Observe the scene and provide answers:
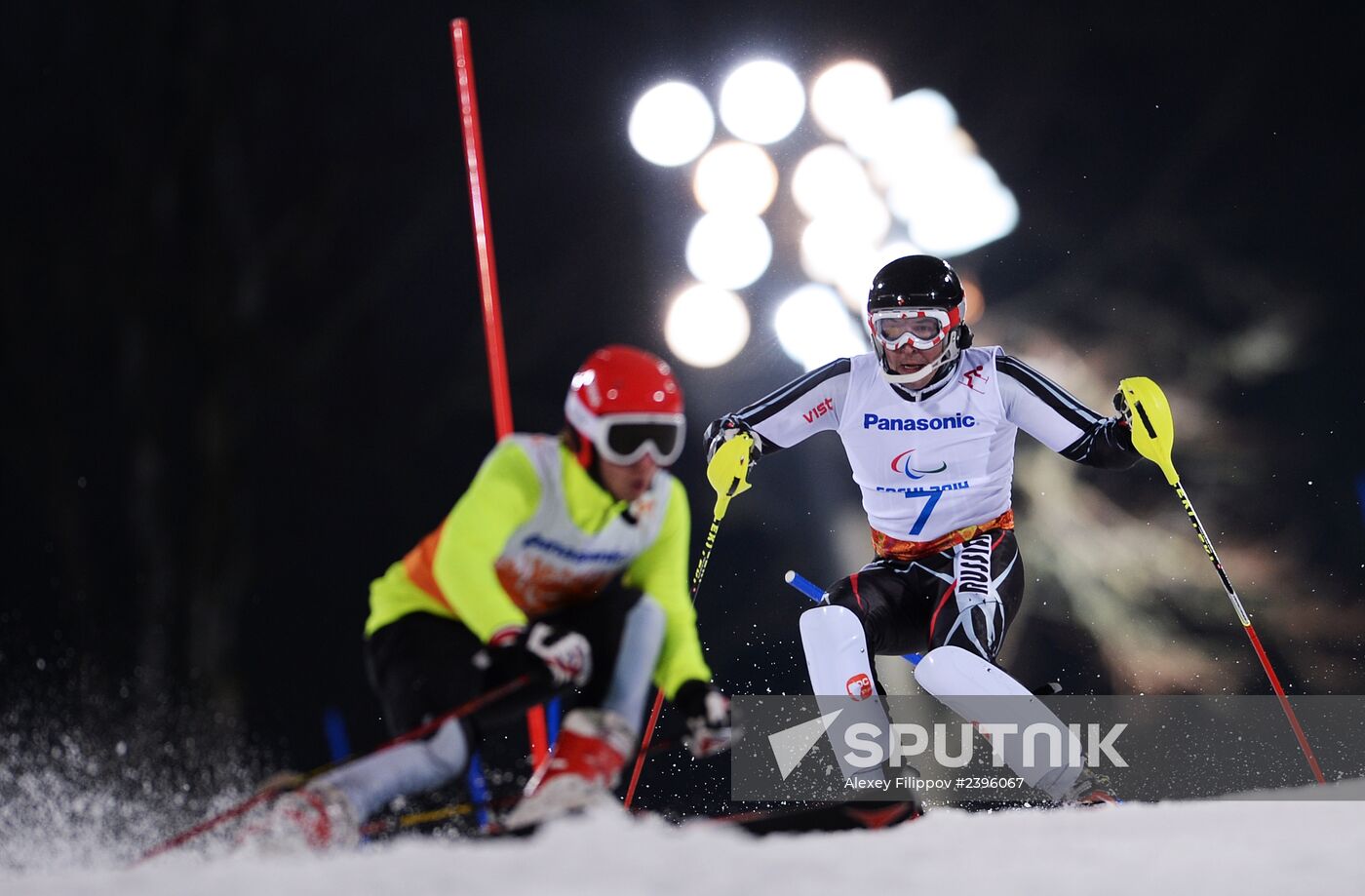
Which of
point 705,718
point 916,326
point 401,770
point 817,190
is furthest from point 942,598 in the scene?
point 817,190

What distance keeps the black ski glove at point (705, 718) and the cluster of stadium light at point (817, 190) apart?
2.39 m

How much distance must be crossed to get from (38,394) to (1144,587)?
4.26 meters

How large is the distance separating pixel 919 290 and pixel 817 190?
184 centimetres

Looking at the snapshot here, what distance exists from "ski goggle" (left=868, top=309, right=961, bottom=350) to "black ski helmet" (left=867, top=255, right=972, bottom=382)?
1 centimetres

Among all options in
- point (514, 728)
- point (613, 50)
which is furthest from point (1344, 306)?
point (514, 728)

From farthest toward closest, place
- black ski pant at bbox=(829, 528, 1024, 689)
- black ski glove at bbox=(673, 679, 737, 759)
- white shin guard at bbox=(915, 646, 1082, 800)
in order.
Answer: black ski pant at bbox=(829, 528, 1024, 689)
white shin guard at bbox=(915, 646, 1082, 800)
black ski glove at bbox=(673, 679, 737, 759)

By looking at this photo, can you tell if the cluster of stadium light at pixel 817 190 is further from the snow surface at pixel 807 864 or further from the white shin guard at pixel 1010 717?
the snow surface at pixel 807 864

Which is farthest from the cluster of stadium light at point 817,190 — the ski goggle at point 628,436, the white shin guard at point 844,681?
the ski goggle at point 628,436

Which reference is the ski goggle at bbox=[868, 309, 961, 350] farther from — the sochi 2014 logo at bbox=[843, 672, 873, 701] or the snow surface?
the snow surface

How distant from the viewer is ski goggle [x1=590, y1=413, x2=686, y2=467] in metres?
2.34

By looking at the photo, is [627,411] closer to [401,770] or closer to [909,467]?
[401,770]

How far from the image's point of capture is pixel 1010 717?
9.45 feet

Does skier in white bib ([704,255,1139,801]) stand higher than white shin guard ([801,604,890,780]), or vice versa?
skier in white bib ([704,255,1139,801])

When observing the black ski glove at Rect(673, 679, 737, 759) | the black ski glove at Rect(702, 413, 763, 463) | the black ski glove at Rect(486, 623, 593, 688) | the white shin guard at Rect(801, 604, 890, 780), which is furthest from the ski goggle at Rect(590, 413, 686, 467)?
the black ski glove at Rect(702, 413, 763, 463)
